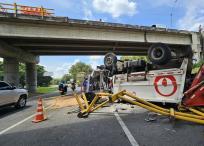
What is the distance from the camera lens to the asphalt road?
21.7 ft

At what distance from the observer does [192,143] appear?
245 inches

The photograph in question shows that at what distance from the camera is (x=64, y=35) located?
28.4 metres

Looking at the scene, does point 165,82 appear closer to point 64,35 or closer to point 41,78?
point 64,35

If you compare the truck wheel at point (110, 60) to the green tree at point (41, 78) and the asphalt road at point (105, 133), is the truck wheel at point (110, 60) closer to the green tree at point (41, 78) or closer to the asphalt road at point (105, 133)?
the asphalt road at point (105, 133)

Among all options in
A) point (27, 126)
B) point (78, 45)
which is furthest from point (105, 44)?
point (27, 126)

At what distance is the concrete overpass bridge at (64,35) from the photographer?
26.3m

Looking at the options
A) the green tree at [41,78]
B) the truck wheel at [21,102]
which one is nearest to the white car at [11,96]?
the truck wheel at [21,102]

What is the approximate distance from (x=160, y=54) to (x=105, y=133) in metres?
3.52

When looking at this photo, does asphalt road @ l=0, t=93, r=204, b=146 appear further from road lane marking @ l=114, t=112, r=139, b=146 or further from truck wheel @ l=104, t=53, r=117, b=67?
truck wheel @ l=104, t=53, r=117, b=67

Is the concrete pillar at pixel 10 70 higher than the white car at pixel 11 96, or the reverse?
the concrete pillar at pixel 10 70

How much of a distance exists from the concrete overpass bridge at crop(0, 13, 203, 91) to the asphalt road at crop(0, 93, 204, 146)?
590 inches

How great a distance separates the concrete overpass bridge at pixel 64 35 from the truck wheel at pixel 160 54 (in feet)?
44.1

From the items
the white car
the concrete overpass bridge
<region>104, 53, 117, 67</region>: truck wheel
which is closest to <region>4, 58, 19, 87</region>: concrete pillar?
the concrete overpass bridge

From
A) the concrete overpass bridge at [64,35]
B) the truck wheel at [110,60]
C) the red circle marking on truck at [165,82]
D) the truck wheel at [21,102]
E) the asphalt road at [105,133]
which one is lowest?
the asphalt road at [105,133]
